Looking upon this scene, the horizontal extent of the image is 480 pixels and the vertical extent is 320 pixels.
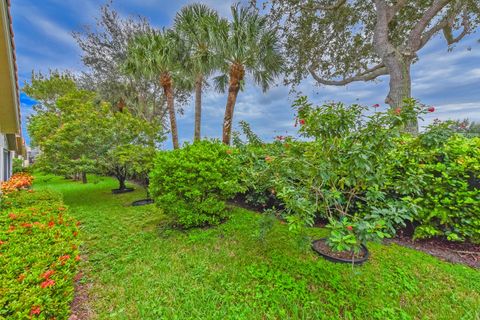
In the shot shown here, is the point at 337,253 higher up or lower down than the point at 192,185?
lower down

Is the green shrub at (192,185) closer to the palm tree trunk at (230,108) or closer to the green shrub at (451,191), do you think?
the green shrub at (451,191)

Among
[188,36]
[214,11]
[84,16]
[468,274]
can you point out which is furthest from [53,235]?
[84,16]

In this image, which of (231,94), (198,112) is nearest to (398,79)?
(231,94)

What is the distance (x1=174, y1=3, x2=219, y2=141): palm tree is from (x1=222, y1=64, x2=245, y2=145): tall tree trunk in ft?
3.54

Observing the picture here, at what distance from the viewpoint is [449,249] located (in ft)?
11.4

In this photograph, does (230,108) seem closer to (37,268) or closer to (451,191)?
(451,191)

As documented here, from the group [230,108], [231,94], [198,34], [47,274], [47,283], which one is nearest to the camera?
[47,283]

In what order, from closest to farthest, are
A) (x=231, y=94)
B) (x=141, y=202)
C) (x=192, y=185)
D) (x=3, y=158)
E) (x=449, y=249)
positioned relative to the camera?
(x=449, y=249) → (x=192, y=185) → (x=141, y=202) → (x=3, y=158) → (x=231, y=94)

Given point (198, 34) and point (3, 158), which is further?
point (198, 34)

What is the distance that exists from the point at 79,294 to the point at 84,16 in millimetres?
18635

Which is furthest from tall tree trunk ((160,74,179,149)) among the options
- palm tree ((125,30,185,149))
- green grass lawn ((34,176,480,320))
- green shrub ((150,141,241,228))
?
green grass lawn ((34,176,480,320))

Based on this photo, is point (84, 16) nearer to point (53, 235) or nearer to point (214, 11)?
point (214, 11)

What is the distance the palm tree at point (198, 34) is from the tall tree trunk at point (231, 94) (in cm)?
108

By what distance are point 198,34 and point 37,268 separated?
1044 centimetres
